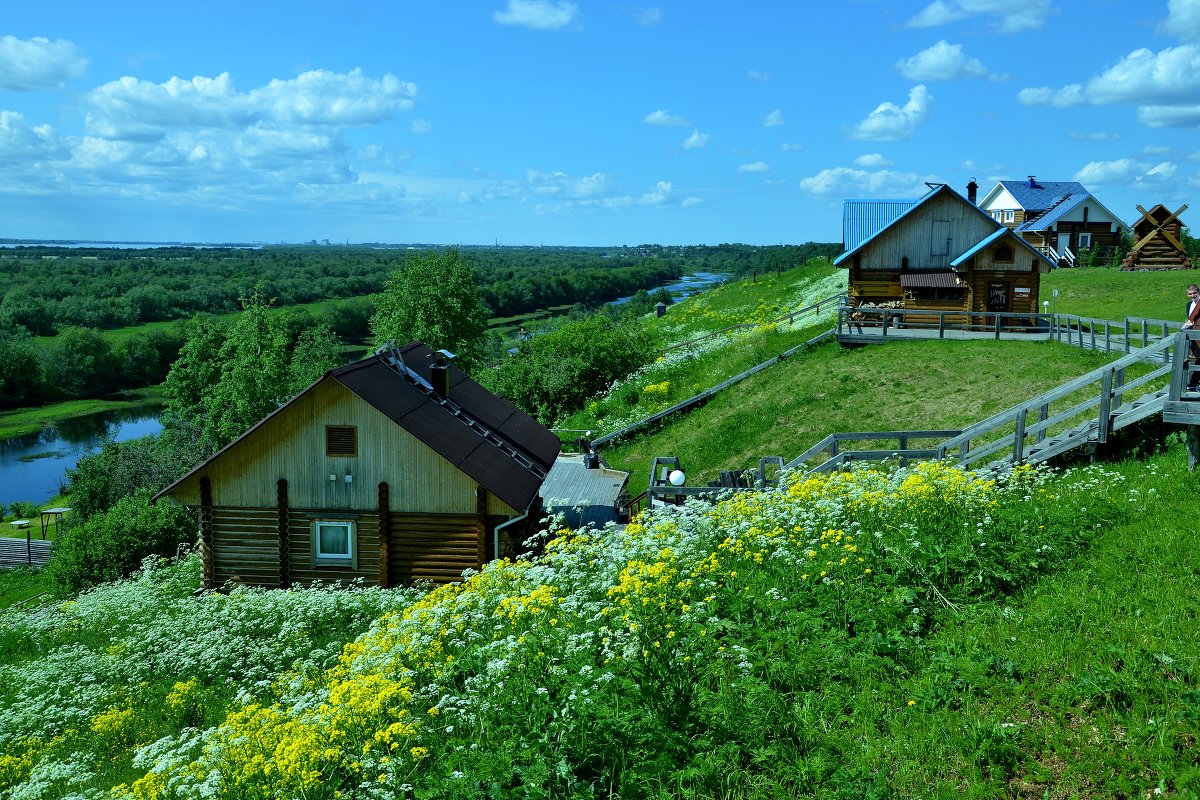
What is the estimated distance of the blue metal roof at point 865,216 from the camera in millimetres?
38344

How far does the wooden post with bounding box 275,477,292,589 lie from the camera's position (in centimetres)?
2045

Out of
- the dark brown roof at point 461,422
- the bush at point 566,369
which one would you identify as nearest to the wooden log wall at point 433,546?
the dark brown roof at point 461,422

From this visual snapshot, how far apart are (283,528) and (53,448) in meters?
66.1

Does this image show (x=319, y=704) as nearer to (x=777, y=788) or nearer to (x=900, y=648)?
(x=777, y=788)

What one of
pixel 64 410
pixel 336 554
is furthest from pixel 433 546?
pixel 64 410

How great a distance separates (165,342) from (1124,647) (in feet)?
368

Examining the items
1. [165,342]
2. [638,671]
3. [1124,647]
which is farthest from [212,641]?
[165,342]

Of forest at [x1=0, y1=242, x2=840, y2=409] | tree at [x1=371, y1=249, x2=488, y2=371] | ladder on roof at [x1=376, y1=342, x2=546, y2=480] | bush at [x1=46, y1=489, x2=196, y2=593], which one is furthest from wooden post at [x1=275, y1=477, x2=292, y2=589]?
tree at [x1=371, y1=249, x2=488, y2=371]

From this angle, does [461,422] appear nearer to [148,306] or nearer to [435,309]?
[435,309]

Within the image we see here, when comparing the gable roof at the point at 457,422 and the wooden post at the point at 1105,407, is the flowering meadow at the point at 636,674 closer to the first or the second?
the wooden post at the point at 1105,407

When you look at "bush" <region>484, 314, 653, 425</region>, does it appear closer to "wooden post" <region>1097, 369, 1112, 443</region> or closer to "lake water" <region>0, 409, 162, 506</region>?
"wooden post" <region>1097, 369, 1112, 443</region>

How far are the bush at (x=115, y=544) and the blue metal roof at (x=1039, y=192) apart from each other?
6511 centimetres

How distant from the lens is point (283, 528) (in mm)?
20547

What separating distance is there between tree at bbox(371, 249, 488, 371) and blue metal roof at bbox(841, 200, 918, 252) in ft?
82.9
